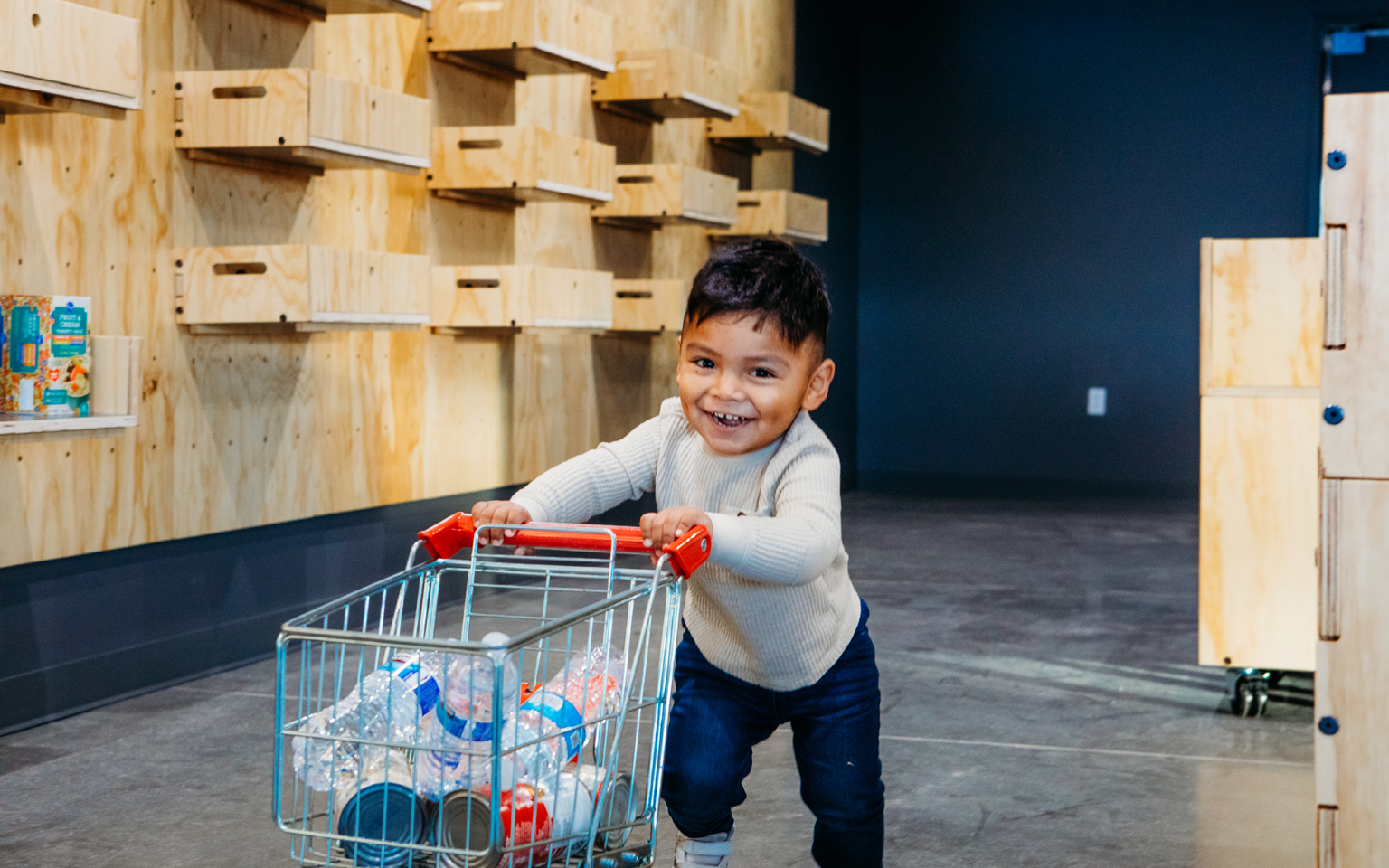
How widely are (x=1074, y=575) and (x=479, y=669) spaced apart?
436cm

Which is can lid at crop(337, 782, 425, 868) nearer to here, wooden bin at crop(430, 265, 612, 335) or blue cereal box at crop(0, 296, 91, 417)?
blue cereal box at crop(0, 296, 91, 417)

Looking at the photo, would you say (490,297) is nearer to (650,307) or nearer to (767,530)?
(650,307)

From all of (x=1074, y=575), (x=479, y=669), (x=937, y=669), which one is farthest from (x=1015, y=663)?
(x=479, y=669)

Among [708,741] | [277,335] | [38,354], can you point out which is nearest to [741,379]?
[708,741]

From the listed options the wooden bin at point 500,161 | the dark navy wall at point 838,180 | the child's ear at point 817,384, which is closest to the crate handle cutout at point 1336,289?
the child's ear at point 817,384

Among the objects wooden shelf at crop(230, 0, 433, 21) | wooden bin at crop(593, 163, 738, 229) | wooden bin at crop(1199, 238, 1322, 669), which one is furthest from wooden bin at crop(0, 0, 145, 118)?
wooden bin at crop(593, 163, 738, 229)

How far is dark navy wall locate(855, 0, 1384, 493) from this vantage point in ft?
26.3

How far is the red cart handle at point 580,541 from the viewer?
1458 millimetres

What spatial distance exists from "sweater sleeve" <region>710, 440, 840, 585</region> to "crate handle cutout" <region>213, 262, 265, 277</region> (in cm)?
216

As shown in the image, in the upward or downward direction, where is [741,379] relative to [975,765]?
upward

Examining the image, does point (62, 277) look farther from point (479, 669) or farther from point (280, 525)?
point (479, 669)

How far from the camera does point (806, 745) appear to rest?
1.83 meters

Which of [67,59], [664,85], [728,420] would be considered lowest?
[728,420]

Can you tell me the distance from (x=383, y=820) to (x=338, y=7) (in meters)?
3.03
